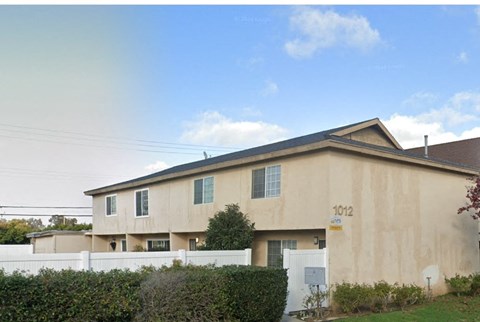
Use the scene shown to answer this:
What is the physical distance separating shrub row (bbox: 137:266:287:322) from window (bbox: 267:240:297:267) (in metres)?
4.35

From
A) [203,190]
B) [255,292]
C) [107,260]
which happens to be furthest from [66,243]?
[255,292]

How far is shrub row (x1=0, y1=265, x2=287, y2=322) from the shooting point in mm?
7969

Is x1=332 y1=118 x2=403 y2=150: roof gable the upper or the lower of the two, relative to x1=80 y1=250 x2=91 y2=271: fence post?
upper

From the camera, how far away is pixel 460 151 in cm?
2792

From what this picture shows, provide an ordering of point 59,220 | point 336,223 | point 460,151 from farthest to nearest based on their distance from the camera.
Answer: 1. point 59,220
2. point 460,151
3. point 336,223

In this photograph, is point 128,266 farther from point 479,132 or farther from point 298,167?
point 479,132

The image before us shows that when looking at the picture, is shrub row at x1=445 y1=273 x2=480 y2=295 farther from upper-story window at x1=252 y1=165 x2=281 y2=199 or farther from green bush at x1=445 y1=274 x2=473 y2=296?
upper-story window at x1=252 y1=165 x2=281 y2=199

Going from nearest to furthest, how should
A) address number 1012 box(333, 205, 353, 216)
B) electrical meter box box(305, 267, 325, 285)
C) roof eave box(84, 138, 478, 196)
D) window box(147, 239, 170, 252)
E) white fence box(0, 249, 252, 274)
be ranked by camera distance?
1. white fence box(0, 249, 252, 274)
2. electrical meter box box(305, 267, 325, 285)
3. address number 1012 box(333, 205, 353, 216)
4. roof eave box(84, 138, 478, 196)
5. window box(147, 239, 170, 252)

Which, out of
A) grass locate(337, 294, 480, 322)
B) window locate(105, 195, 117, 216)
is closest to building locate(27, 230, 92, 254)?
window locate(105, 195, 117, 216)

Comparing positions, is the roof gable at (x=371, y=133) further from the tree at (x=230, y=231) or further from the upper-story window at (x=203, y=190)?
the upper-story window at (x=203, y=190)

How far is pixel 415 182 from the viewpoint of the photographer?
15.7 metres

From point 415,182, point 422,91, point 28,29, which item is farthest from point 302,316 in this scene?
point 28,29

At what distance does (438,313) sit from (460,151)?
57.6ft

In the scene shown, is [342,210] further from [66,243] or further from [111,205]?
[66,243]
